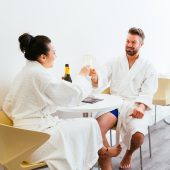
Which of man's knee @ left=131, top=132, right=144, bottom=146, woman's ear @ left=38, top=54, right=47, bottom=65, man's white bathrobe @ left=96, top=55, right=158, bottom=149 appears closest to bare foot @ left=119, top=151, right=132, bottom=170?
man's white bathrobe @ left=96, top=55, right=158, bottom=149

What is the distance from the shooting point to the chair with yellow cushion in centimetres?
179

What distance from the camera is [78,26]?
3.00 meters

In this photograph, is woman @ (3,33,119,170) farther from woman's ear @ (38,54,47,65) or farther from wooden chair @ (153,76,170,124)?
wooden chair @ (153,76,170,124)

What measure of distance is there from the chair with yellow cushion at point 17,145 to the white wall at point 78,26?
679mm

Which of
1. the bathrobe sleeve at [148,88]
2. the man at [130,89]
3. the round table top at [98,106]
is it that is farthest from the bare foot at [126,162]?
the round table top at [98,106]

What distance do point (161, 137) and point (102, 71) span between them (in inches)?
48.0

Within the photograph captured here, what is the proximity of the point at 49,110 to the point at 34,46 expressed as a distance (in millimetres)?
427

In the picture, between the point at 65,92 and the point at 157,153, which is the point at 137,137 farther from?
the point at 65,92

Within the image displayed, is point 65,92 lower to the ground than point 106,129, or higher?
higher

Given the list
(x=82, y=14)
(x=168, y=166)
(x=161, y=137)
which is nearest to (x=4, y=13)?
(x=82, y=14)

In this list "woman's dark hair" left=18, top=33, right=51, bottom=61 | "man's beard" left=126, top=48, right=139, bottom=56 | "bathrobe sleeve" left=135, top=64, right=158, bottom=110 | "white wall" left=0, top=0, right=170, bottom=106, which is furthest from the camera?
"man's beard" left=126, top=48, right=139, bottom=56

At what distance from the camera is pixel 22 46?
2.20 m

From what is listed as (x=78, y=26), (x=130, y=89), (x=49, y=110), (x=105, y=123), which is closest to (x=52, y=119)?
(x=49, y=110)

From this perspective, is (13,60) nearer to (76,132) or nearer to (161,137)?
(76,132)
